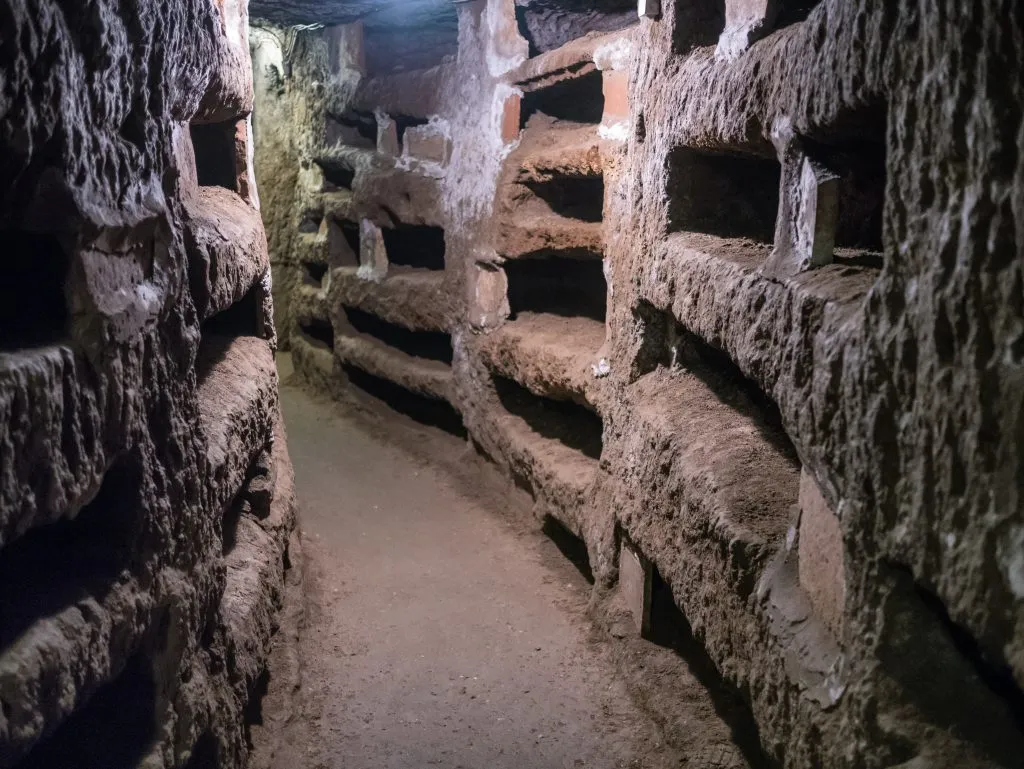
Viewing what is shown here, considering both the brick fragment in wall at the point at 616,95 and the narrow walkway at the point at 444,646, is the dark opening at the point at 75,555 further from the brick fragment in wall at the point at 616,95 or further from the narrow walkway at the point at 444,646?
the brick fragment in wall at the point at 616,95

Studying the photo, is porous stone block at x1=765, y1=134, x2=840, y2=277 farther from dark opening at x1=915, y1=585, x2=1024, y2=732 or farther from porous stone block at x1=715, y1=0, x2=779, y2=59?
dark opening at x1=915, y1=585, x2=1024, y2=732

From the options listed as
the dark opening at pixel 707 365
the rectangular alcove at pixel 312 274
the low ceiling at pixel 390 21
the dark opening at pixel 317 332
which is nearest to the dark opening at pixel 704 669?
the dark opening at pixel 707 365

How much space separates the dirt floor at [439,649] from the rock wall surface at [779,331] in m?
0.21

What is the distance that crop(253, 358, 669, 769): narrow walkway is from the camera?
6.40 ft

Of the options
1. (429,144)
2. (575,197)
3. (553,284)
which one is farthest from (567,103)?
(429,144)

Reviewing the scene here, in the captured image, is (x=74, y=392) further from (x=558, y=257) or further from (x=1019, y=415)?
(x=558, y=257)

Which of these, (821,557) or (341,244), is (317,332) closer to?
(341,244)

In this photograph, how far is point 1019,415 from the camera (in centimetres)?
80

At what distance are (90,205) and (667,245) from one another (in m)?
1.35

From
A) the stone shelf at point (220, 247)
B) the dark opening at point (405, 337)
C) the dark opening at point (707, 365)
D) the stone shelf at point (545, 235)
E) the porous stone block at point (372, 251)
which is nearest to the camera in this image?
the stone shelf at point (220, 247)

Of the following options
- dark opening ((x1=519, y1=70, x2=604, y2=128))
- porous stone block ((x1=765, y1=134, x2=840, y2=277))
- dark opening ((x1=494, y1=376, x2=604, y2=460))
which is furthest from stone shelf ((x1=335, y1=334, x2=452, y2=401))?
porous stone block ((x1=765, y1=134, x2=840, y2=277))

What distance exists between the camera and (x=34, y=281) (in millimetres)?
1111

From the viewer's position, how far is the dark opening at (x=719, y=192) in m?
2.17

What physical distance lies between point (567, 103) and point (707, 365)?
5.09 ft
